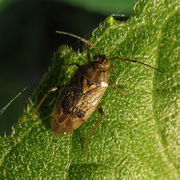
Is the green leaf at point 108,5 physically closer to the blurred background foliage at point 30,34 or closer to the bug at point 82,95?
the blurred background foliage at point 30,34

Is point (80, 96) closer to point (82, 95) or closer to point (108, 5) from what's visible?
point (82, 95)

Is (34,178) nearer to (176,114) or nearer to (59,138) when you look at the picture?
(59,138)

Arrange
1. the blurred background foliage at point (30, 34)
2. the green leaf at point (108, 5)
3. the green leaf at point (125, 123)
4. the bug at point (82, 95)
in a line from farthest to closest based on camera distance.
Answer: the blurred background foliage at point (30, 34), the green leaf at point (108, 5), the bug at point (82, 95), the green leaf at point (125, 123)

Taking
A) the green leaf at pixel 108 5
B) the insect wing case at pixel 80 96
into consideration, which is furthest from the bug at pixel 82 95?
the green leaf at pixel 108 5

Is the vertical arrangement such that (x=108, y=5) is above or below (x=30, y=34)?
above

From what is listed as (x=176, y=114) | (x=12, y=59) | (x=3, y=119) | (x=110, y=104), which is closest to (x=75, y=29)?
(x=12, y=59)

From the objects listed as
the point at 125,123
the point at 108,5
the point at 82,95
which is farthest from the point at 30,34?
the point at 125,123
